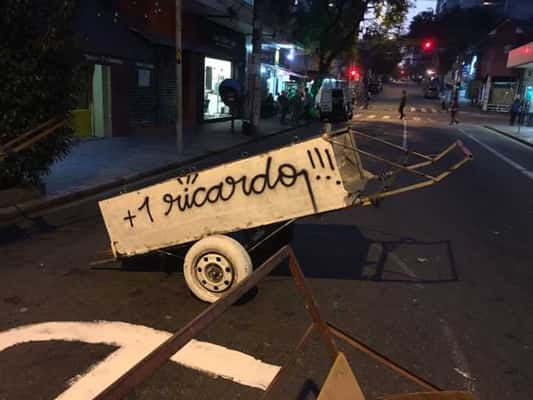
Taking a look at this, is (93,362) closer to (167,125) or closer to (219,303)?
(219,303)

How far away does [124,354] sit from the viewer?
379 cm

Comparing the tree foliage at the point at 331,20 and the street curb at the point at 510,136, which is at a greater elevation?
the tree foliage at the point at 331,20

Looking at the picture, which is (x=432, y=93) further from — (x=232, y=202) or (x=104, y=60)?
(x=232, y=202)

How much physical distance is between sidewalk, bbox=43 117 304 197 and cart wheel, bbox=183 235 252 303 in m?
4.94

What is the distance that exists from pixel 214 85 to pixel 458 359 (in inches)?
927

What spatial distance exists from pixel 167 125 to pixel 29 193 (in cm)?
1307

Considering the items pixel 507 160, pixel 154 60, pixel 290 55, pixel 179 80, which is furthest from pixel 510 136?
pixel 290 55

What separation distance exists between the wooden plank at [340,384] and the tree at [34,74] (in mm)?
6809

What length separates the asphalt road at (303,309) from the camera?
3.56 meters

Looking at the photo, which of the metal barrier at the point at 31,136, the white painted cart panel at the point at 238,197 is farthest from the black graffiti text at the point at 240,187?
the metal barrier at the point at 31,136

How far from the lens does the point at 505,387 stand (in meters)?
3.56

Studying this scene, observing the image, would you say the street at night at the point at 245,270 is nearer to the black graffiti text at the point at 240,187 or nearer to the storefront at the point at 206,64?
the black graffiti text at the point at 240,187

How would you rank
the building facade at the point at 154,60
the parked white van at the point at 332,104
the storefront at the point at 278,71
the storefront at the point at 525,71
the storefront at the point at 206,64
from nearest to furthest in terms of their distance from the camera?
the building facade at the point at 154,60
the storefront at the point at 206,64
the parked white van at the point at 332,104
the storefront at the point at 278,71
the storefront at the point at 525,71

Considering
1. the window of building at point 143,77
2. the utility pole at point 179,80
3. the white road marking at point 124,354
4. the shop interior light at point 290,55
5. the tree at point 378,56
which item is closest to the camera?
the white road marking at point 124,354
